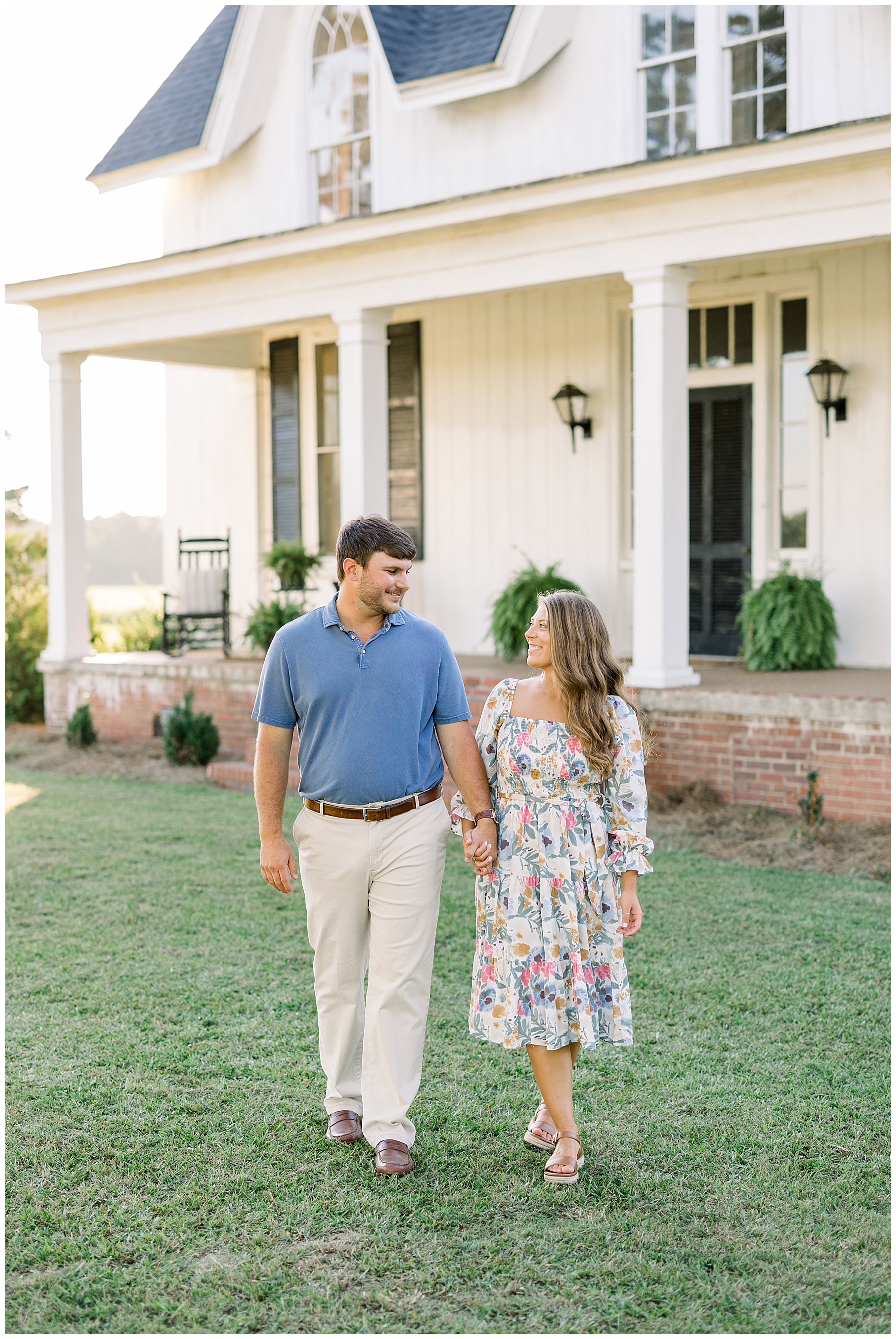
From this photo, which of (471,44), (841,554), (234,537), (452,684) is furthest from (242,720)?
(452,684)

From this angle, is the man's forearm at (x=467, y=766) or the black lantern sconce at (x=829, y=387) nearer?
the man's forearm at (x=467, y=766)

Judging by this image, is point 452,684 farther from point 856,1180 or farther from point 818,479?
point 818,479

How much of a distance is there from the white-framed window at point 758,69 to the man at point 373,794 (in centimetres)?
694

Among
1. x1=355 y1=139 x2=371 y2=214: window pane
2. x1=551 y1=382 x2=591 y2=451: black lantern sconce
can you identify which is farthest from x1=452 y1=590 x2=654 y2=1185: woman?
x1=355 y1=139 x2=371 y2=214: window pane

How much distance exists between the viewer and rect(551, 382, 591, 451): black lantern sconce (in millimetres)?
10812

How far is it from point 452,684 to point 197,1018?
1.93 metres

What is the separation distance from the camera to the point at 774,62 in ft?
30.4

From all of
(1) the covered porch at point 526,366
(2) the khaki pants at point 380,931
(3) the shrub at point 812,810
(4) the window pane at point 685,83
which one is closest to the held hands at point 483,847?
(2) the khaki pants at point 380,931

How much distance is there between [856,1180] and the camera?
140 inches

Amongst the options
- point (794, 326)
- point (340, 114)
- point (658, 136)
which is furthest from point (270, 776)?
point (340, 114)

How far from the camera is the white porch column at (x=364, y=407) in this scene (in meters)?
10.2

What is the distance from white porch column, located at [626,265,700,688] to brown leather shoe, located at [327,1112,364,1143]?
5110 millimetres

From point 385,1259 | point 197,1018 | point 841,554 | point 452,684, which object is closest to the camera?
point 385,1259

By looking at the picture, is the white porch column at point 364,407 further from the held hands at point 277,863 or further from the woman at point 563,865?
the woman at point 563,865
